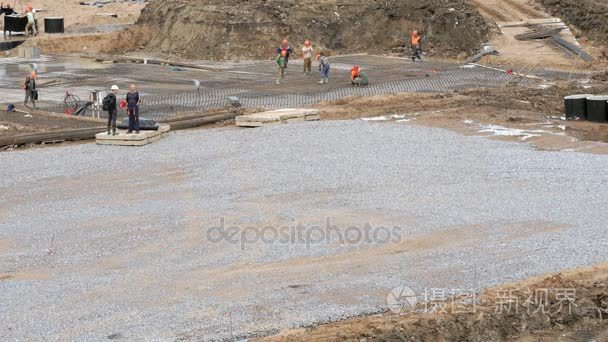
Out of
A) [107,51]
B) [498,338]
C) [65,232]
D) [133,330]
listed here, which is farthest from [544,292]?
[107,51]

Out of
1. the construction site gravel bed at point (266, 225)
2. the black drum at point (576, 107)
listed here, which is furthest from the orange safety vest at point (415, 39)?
the construction site gravel bed at point (266, 225)

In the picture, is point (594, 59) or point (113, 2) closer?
point (594, 59)

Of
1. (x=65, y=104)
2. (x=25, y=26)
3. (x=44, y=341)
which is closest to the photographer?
(x=44, y=341)

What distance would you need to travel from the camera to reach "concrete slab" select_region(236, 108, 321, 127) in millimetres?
26797

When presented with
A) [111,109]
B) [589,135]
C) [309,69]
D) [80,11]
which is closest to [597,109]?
[589,135]

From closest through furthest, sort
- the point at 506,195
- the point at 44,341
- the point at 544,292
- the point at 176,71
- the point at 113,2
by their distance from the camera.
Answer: the point at 44,341
the point at 544,292
the point at 506,195
the point at 176,71
the point at 113,2

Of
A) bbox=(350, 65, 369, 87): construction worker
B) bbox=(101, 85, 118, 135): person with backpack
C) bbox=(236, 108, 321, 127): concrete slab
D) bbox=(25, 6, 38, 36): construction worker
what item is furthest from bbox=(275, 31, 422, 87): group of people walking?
bbox=(25, 6, 38, 36): construction worker

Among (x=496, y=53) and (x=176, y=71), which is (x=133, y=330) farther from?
(x=496, y=53)

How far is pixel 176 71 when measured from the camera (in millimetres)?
38031

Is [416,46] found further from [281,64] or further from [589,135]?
[589,135]

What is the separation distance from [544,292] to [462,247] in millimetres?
2345

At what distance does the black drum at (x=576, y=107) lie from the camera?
89.4ft

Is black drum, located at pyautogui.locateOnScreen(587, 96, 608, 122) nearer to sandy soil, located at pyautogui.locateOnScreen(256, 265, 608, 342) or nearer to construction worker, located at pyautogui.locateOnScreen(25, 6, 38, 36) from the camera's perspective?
sandy soil, located at pyautogui.locateOnScreen(256, 265, 608, 342)

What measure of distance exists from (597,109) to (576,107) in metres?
0.65
